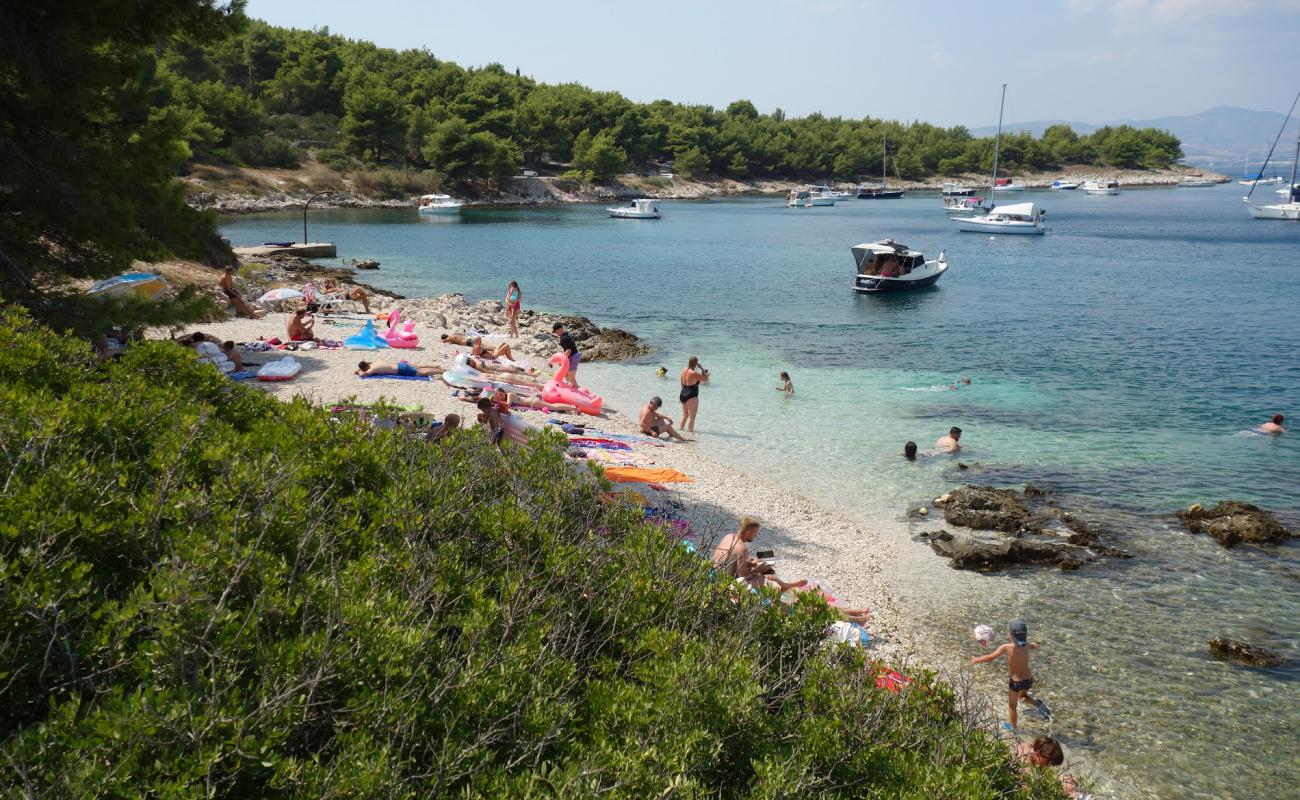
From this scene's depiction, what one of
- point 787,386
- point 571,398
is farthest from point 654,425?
point 787,386

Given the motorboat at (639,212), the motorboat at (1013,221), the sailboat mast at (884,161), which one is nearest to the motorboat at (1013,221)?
the motorboat at (1013,221)

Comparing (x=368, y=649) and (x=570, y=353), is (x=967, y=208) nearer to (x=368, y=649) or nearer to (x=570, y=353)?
(x=570, y=353)

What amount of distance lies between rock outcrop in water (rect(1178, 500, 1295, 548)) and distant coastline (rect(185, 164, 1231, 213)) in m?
39.3

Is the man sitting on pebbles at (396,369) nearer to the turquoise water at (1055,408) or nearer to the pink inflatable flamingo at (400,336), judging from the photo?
the pink inflatable flamingo at (400,336)

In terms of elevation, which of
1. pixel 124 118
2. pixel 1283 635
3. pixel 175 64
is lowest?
pixel 1283 635

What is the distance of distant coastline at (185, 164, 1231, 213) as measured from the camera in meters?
71.4

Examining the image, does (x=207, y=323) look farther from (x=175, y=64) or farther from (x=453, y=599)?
(x=175, y=64)

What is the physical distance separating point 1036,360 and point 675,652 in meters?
25.9

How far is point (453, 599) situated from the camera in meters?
5.81

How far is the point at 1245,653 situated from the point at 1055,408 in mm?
12417

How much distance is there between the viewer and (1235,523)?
1420 centimetres

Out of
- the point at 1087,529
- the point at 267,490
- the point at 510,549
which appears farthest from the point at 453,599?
the point at 1087,529

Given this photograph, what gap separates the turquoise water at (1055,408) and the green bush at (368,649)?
16.4 ft

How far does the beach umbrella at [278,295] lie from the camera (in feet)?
87.7
